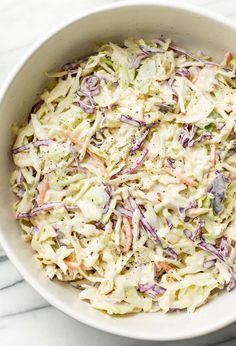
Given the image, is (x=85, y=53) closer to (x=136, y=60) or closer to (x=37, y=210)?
(x=136, y=60)

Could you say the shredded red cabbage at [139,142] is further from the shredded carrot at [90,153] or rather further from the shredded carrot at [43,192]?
the shredded carrot at [43,192]

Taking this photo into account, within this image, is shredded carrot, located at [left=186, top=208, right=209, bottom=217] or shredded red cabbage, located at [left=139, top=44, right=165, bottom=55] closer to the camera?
shredded carrot, located at [left=186, top=208, right=209, bottom=217]

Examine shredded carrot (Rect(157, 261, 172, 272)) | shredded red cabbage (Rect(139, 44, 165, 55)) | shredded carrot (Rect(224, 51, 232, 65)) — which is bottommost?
shredded carrot (Rect(157, 261, 172, 272))

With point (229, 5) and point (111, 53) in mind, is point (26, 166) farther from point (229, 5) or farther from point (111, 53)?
point (229, 5)

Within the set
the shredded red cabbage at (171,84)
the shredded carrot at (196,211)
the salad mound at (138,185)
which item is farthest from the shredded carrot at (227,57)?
the shredded carrot at (196,211)

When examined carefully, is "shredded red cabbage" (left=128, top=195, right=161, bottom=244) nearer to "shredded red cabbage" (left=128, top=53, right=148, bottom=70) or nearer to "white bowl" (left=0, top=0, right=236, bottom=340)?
"white bowl" (left=0, top=0, right=236, bottom=340)

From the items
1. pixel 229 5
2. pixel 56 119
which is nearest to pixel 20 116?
pixel 56 119

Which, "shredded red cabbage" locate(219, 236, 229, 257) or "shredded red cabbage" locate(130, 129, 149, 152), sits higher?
"shredded red cabbage" locate(130, 129, 149, 152)

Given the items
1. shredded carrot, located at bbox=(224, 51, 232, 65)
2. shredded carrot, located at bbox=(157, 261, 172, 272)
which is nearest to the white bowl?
shredded carrot, located at bbox=(224, 51, 232, 65)
